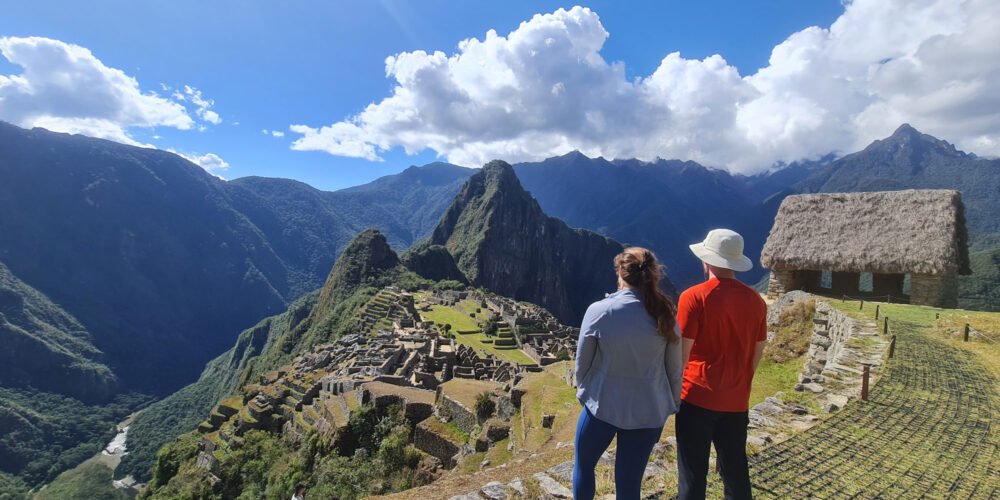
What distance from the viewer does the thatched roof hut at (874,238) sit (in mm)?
15039

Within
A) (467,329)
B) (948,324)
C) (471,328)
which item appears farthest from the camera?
(471,328)

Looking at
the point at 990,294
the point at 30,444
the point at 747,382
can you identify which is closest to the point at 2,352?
the point at 30,444

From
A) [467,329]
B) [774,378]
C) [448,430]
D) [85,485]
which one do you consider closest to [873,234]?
[774,378]

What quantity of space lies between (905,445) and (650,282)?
406 centimetres

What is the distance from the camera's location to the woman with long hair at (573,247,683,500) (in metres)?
2.79

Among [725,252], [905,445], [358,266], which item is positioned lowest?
[358,266]

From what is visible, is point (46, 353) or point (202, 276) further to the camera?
point (202, 276)

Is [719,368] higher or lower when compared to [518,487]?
higher

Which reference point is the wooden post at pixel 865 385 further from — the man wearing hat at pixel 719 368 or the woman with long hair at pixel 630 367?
the woman with long hair at pixel 630 367

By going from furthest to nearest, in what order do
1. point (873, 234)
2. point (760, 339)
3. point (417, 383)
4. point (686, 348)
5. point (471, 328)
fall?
1. point (471, 328)
2. point (417, 383)
3. point (873, 234)
4. point (760, 339)
5. point (686, 348)

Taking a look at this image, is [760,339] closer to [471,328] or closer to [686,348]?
[686,348]

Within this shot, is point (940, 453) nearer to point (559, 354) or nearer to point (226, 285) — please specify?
point (559, 354)

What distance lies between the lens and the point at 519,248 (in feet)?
515

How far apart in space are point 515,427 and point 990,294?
54225 millimetres
